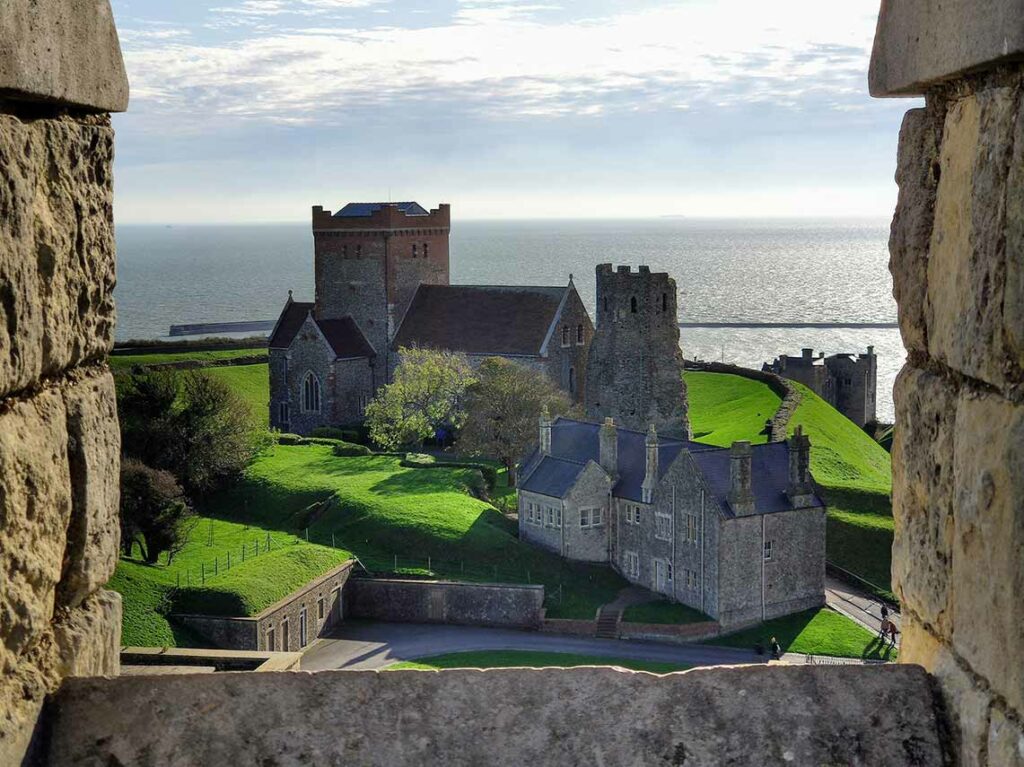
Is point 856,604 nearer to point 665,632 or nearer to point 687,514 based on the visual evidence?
point 687,514

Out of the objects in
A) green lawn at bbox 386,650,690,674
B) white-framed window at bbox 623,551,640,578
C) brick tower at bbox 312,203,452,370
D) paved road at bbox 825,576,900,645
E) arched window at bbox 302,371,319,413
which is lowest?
paved road at bbox 825,576,900,645

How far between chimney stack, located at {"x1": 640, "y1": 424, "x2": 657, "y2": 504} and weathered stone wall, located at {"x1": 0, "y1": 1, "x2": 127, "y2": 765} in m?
35.4

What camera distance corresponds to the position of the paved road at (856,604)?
35188 mm

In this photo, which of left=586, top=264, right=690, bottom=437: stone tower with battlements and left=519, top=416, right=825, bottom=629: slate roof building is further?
left=586, top=264, right=690, bottom=437: stone tower with battlements

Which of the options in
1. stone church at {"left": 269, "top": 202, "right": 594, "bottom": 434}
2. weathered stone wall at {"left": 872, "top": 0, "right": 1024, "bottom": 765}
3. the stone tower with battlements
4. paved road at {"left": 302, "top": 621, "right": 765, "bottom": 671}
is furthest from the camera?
stone church at {"left": 269, "top": 202, "right": 594, "bottom": 434}

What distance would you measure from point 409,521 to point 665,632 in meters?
9.14

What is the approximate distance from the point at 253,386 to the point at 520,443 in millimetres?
25226

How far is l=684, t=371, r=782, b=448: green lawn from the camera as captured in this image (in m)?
53.8

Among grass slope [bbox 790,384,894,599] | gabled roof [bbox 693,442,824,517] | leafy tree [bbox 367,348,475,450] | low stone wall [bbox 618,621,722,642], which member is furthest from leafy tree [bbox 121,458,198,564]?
grass slope [bbox 790,384,894,599]

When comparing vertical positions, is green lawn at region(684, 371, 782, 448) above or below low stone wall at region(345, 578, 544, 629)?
above

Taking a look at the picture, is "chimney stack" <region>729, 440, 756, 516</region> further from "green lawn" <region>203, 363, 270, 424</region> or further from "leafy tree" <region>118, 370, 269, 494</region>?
"green lawn" <region>203, 363, 270, 424</region>

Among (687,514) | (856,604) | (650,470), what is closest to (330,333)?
(650,470)

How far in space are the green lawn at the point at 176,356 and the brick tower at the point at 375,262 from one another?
969 cm

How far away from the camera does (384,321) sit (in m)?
63.9
